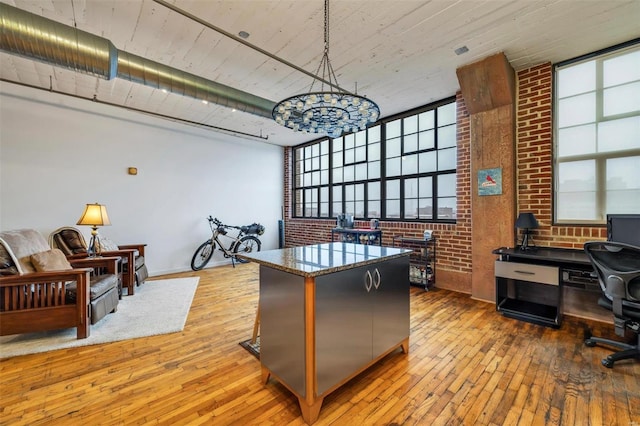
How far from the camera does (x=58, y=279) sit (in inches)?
104

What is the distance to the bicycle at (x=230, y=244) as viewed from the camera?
19.3ft

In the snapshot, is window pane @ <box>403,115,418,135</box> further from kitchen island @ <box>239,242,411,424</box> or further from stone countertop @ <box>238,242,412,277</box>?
kitchen island @ <box>239,242,411,424</box>

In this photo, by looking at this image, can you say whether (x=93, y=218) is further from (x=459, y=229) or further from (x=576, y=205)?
(x=576, y=205)

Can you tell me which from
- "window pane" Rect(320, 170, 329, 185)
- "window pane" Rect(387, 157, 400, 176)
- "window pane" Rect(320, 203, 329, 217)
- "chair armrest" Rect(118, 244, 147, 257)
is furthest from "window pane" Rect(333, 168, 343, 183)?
"chair armrest" Rect(118, 244, 147, 257)

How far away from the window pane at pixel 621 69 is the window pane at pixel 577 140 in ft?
1.63

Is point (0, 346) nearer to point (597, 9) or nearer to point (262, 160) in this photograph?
point (262, 160)

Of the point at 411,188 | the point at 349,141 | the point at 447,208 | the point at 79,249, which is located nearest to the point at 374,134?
the point at 349,141

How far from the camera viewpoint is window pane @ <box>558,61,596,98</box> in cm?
316

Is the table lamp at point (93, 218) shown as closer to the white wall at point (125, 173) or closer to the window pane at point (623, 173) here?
the white wall at point (125, 173)

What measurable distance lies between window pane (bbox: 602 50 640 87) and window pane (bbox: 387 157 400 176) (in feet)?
9.06

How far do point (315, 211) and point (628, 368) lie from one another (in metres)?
5.65

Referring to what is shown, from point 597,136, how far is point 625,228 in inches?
50.4

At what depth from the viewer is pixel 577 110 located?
Answer: 3248 mm

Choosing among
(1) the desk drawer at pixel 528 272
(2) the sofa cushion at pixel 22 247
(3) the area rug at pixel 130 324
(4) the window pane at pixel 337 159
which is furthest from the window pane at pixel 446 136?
(2) the sofa cushion at pixel 22 247
